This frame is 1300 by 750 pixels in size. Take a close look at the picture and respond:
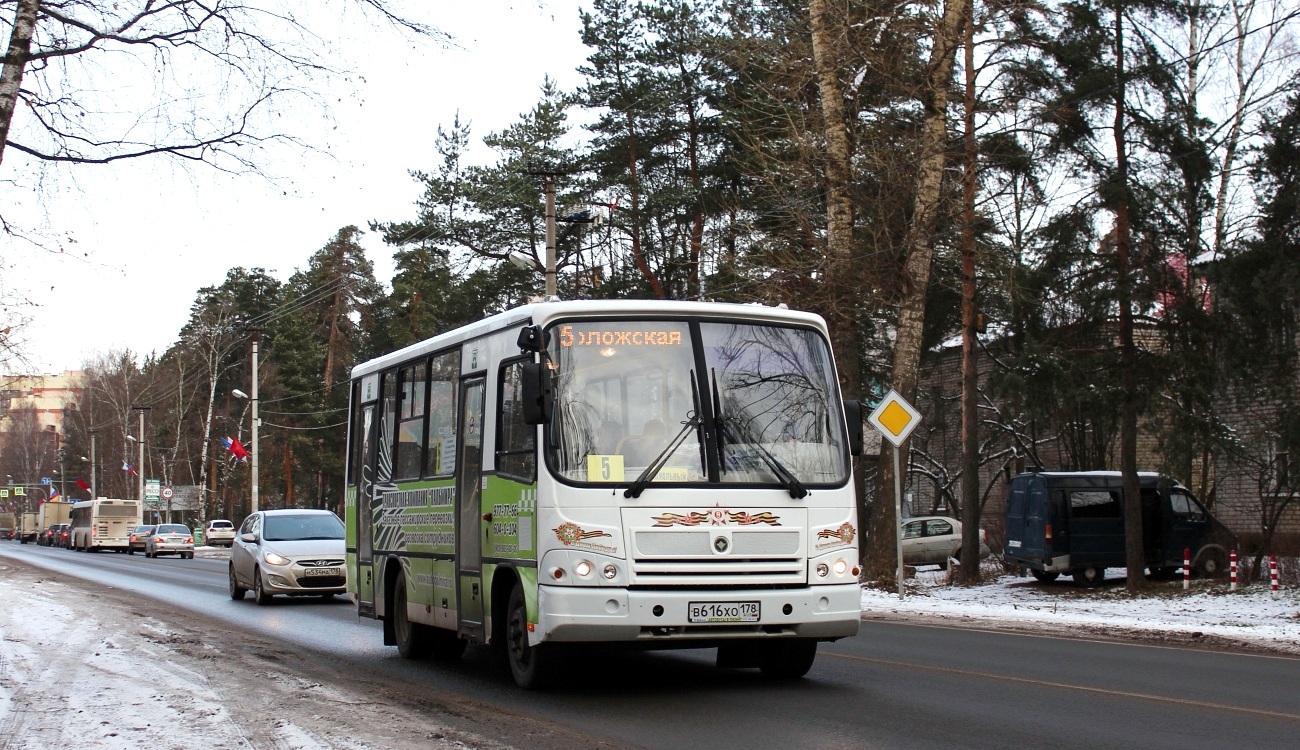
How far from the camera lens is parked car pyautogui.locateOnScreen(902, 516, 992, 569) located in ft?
125

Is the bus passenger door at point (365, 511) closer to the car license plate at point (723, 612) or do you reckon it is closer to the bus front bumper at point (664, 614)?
the bus front bumper at point (664, 614)

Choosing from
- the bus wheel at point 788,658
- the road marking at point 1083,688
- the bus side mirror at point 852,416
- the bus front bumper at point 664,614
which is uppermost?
the bus side mirror at point 852,416

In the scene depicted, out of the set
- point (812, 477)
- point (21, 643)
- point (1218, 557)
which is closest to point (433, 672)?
point (812, 477)

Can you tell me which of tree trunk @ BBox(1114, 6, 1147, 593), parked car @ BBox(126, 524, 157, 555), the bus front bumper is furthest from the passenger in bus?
parked car @ BBox(126, 524, 157, 555)

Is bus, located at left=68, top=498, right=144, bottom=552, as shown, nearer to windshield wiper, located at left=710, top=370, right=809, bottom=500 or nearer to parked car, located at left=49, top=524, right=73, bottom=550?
parked car, located at left=49, top=524, right=73, bottom=550

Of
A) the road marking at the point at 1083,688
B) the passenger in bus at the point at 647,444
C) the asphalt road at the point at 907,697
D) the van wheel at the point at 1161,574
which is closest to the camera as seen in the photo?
the asphalt road at the point at 907,697

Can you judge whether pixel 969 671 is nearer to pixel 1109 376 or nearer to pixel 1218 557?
pixel 1109 376

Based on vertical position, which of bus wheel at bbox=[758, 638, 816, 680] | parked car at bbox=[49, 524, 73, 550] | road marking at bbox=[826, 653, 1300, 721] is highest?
bus wheel at bbox=[758, 638, 816, 680]

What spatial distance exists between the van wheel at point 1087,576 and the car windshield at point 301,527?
1467 cm

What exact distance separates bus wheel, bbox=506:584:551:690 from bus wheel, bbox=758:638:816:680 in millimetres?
1983

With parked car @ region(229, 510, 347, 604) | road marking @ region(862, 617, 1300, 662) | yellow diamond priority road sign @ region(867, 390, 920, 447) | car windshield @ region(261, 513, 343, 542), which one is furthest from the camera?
car windshield @ region(261, 513, 343, 542)

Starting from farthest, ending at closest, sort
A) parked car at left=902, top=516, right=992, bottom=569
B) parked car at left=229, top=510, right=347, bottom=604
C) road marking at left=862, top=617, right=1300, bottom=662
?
parked car at left=902, top=516, right=992, bottom=569, parked car at left=229, top=510, right=347, bottom=604, road marking at left=862, top=617, right=1300, bottom=662

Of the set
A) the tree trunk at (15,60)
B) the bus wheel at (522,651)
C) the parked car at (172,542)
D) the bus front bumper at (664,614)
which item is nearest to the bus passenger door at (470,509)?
the bus wheel at (522,651)

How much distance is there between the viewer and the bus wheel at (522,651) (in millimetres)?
10633
